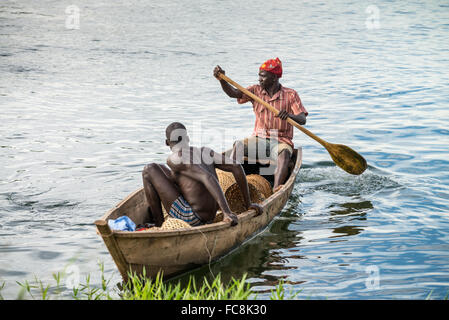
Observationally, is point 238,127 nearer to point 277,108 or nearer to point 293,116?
point 277,108

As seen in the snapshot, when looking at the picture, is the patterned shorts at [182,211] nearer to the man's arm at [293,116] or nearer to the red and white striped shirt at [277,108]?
the man's arm at [293,116]

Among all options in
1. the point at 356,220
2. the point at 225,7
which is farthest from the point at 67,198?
the point at 225,7

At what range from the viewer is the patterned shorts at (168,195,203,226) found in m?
5.56

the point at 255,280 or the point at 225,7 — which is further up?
the point at 225,7

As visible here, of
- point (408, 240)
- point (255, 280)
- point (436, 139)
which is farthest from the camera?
point (436, 139)

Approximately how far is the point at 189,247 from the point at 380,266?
1.99 m

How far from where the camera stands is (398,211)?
7414 mm

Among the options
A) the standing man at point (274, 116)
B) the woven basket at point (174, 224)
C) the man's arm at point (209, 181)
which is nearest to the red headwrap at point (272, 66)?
the standing man at point (274, 116)

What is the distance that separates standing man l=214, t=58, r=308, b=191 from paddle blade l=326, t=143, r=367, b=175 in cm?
72

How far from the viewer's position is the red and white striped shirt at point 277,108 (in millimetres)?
7527

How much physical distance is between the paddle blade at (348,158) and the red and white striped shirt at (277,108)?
71 centimetres

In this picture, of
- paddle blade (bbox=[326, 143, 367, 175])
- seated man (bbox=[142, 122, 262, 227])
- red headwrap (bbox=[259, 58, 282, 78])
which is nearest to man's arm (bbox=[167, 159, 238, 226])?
seated man (bbox=[142, 122, 262, 227])

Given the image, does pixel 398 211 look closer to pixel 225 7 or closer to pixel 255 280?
pixel 255 280
